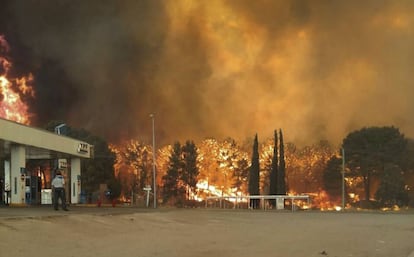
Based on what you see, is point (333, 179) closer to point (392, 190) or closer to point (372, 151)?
point (372, 151)

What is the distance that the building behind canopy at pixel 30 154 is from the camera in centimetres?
3894

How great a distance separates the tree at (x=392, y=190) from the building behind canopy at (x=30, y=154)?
42.0m

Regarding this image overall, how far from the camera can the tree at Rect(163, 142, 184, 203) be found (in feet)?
270

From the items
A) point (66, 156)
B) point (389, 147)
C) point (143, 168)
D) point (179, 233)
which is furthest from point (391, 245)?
point (143, 168)

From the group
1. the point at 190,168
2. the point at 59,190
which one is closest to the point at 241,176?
the point at 190,168

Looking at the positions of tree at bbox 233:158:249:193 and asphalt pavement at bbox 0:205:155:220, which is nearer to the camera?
asphalt pavement at bbox 0:205:155:220

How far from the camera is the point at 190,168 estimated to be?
8394 centimetres

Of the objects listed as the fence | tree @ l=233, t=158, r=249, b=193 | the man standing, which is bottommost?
the fence

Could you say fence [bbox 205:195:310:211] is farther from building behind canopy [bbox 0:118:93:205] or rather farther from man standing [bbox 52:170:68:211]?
man standing [bbox 52:170:68:211]

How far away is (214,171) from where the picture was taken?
9244 centimetres

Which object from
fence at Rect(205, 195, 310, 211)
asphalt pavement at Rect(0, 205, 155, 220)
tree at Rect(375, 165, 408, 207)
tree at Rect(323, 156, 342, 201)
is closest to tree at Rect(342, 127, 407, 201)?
tree at Rect(323, 156, 342, 201)

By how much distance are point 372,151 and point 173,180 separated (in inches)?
1107

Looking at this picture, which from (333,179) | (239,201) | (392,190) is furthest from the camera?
(333,179)

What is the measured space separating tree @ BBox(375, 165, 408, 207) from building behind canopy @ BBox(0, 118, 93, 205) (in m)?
42.0
